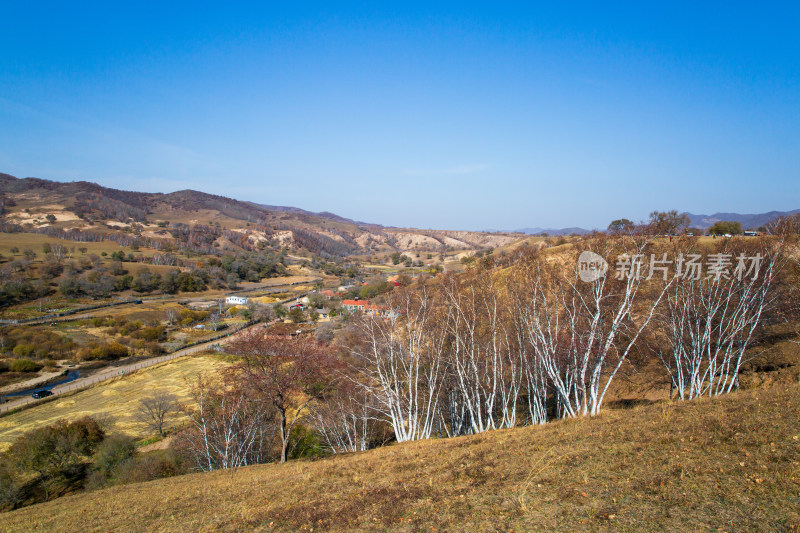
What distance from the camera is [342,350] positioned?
121 feet

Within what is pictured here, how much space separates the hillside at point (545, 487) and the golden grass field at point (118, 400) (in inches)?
964

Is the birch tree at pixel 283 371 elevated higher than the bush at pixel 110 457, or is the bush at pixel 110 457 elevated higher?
the birch tree at pixel 283 371

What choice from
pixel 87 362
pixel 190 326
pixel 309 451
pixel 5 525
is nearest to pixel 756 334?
pixel 309 451

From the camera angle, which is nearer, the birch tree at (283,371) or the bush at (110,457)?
the birch tree at (283,371)

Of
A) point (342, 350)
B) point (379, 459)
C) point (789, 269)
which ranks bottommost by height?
point (342, 350)

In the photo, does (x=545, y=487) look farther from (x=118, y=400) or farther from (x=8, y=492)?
(x=118, y=400)

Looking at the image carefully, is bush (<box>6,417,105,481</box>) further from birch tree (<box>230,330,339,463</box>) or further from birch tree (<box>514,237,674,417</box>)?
birch tree (<box>514,237,674,417</box>)

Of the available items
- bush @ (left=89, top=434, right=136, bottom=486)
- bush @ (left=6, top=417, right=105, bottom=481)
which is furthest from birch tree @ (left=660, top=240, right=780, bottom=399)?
bush @ (left=6, top=417, right=105, bottom=481)

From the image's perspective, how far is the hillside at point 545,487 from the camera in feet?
23.5

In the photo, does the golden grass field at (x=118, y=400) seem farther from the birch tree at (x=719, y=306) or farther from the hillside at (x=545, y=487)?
the birch tree at (x=719, y=306)

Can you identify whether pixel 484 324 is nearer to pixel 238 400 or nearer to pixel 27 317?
pixel 238 400

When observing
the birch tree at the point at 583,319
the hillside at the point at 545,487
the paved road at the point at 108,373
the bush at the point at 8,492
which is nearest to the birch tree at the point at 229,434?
the hillside at the point at 545,487

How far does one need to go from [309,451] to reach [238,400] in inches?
283

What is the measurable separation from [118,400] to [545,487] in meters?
47.2
